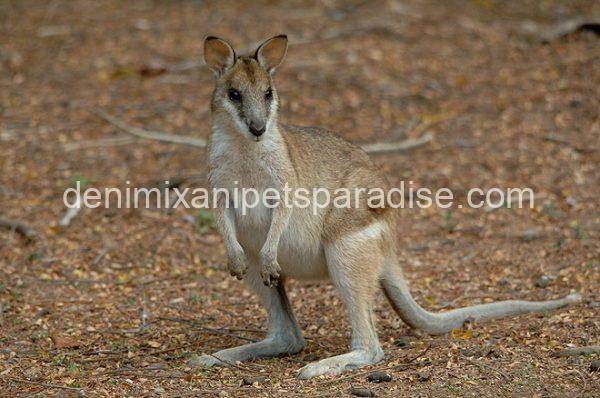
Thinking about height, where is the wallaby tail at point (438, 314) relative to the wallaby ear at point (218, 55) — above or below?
below

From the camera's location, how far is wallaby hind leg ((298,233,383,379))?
472 cm

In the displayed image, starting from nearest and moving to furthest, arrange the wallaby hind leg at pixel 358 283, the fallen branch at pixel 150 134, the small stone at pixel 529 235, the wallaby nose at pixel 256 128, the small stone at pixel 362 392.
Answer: the small stone at pixel 362 392 < the wallaby nose at pixel 256 128 < the wallaby hind leg at pixel 358 283 < the small stone at pixel 529 235 < the fallen branch at pixel 150 134

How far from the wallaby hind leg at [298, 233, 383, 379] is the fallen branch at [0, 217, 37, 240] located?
2.75 metres

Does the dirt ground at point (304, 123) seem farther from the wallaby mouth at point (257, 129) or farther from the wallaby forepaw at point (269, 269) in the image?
the wallaby mouth at point (257, 129)

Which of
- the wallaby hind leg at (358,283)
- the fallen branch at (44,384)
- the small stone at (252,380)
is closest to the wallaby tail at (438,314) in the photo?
the wallaby hind leg at (358,283)

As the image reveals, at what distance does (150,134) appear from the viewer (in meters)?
8.38

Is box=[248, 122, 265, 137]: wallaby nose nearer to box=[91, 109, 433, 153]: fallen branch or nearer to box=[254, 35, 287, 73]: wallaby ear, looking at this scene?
box=[254, 35, 287, 73]: wallaby ear

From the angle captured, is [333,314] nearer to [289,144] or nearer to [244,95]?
[289,144]

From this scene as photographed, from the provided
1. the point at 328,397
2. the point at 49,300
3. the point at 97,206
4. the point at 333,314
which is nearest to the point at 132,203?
the point at 97,206

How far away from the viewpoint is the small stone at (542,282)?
18.7ft

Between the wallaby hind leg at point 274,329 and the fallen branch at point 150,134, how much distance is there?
324cm

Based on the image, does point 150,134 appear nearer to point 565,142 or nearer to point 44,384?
point 565,142

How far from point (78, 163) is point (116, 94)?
148 cm

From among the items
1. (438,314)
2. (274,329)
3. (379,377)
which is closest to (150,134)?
(274,329)
